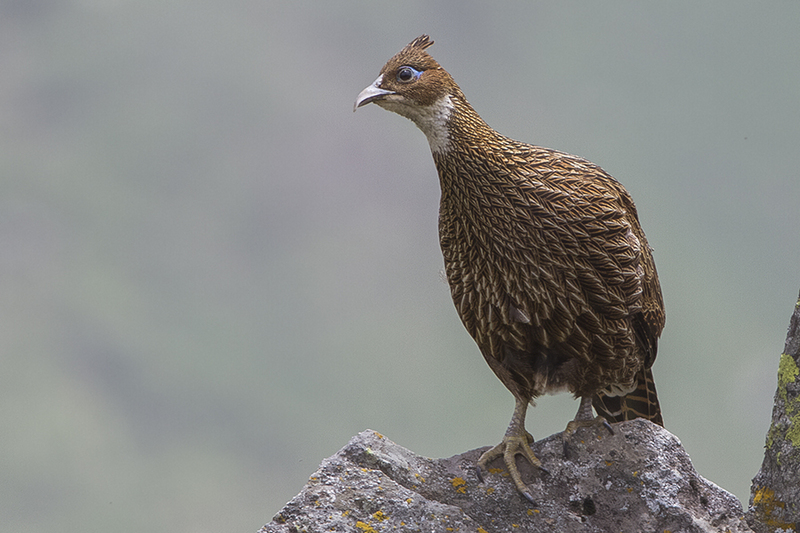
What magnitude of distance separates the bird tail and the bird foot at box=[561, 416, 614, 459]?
47 cm

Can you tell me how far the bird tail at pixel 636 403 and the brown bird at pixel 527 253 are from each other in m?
0.33

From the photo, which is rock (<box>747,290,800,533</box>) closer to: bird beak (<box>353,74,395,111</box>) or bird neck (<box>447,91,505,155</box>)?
bird neck (<box>447,91,505,155</box>)

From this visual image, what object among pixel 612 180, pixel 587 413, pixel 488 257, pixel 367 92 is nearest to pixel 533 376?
pixel 587 413

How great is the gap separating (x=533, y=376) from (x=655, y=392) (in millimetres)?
984

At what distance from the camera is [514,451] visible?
4.71 m

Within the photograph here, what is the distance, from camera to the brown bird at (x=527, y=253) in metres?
4.51

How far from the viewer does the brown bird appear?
4508mm

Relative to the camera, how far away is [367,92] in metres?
4.47

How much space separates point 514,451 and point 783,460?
1.44m

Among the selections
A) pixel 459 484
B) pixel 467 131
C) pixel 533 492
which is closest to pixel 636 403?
pixel 533 492

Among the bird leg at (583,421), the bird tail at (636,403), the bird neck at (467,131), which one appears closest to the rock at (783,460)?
the bird leg at (583,421)

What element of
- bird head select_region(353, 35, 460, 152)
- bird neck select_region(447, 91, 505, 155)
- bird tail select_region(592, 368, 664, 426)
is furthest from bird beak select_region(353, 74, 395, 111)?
bird tail select_region(592, 368, 664, 426)

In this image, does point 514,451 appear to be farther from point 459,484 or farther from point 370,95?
point 370,95

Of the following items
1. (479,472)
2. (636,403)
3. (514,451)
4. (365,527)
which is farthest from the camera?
(636,403)
